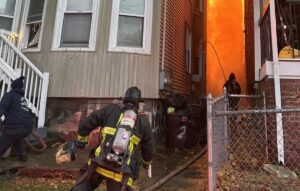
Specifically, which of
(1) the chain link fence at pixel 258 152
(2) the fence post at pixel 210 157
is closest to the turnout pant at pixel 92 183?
(2) the fence post at pixel 210 157

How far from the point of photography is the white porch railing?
903 centimetres

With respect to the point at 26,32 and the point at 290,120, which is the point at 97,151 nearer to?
the point at 290,120

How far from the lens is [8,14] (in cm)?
1074

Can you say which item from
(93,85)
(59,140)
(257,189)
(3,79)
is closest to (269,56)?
(257,189)

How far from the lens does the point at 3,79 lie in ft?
28.1

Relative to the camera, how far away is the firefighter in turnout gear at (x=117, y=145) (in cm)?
373

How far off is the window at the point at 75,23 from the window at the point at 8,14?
178 cm

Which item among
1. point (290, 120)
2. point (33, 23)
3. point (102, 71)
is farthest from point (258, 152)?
point (33, 23)

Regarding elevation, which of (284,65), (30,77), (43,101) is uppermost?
(284,65)

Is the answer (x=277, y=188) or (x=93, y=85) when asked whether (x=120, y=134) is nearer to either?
(x=277, y=188)

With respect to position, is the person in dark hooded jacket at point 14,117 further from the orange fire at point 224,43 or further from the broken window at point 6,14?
the orange fire at point 224,43

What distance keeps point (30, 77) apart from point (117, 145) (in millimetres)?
6202

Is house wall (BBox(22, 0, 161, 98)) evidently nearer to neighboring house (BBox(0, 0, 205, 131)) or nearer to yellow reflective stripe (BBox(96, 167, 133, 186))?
neighboring house (BBox(0, 0, 205, 131))

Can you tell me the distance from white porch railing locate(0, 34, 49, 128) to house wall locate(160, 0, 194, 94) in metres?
3.35
